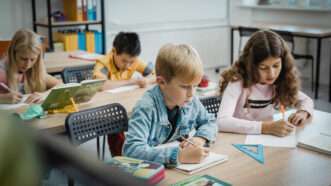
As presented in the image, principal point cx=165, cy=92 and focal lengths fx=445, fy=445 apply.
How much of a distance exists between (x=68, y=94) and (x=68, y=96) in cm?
2

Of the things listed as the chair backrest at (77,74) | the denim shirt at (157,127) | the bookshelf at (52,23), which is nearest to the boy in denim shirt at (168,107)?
the denim shirt at (157,127)

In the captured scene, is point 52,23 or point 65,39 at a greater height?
point 52,23

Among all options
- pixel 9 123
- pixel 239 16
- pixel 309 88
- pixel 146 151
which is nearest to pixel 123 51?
pixel 146 151

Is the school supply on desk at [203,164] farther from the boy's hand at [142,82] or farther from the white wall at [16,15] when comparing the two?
the white wall at [16,15]

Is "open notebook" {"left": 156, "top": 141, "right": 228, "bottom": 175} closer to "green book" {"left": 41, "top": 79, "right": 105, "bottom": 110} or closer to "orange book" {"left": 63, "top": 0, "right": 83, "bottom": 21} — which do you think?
"green book" {"left": 41, "top": 79, "right": 105, "bottom": 110}

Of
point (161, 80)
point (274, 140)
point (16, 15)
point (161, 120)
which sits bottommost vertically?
point (274, 140)

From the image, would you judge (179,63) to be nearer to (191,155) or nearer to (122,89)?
(191,155)

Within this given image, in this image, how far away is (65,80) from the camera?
2.88m

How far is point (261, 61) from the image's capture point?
2086 mm

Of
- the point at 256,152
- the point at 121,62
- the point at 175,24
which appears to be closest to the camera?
the point at 256,152

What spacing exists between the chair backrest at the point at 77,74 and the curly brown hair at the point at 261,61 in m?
1.13

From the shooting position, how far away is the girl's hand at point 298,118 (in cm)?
200

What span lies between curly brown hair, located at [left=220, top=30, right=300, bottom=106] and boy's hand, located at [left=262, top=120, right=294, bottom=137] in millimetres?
369

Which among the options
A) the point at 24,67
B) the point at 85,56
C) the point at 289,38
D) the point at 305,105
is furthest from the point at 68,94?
the point at 289,38
